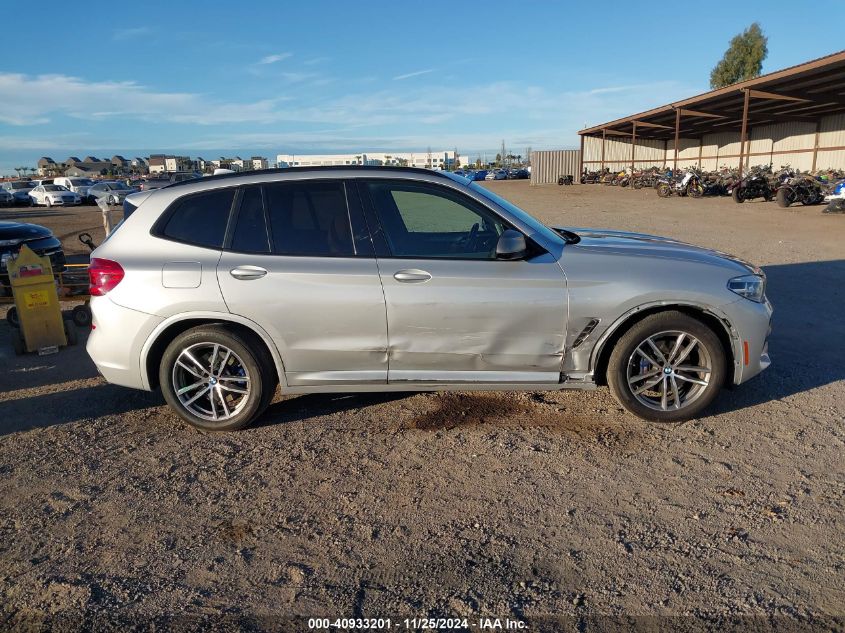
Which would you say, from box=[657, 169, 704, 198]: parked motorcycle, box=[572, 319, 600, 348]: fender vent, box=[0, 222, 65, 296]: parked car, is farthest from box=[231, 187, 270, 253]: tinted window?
box=[657, 169, 704, 198]: parked motorcycle

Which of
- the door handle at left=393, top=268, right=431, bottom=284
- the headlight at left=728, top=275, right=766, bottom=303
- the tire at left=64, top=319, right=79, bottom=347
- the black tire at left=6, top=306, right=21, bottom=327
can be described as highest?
the door handle at left=393, top=268, right=431, bottom=284

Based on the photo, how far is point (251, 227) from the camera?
439 cm

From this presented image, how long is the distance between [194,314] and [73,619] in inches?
81.3

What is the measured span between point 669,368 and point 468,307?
1463 mm

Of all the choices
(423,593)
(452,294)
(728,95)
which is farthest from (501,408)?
(728,95)

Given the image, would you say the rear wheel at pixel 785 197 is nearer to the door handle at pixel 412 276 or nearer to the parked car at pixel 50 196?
the door handle at pixel 412 276

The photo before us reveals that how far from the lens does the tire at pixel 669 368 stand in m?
4.27

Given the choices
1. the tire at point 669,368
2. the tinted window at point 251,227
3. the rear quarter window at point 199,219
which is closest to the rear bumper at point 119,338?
the rear quarter window at point 199,219

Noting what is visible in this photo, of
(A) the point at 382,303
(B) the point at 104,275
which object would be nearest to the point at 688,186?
(A) the point at 382,303

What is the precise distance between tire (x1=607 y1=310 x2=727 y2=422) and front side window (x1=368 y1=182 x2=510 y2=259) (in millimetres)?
1143

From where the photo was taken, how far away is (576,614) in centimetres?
261

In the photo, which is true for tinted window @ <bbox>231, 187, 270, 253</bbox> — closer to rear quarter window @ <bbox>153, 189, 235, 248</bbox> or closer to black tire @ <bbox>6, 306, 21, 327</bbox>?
rear quarter window @ <bbox>153, 189, 235, 248</bbox>

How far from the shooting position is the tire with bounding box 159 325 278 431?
4.32 metres

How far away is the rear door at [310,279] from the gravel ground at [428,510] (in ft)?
1.73
